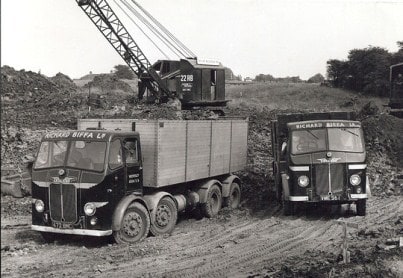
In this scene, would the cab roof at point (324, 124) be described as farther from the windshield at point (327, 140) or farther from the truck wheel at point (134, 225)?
the truck wheel at point (134, 225)

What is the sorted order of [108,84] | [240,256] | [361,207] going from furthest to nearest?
[108,84] → [361,207] → [240,256]

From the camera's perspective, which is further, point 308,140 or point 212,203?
point 212,203

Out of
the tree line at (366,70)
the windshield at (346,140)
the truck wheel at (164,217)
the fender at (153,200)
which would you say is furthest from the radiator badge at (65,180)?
the tree line at (366,70)

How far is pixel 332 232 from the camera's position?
10.8 meters

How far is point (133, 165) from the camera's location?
33.1 feet

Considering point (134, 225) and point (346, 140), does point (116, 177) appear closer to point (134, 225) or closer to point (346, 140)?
point (134, 225)

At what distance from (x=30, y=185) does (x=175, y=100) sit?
51.2 ft

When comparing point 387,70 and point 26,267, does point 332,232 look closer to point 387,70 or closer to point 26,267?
point 26,267

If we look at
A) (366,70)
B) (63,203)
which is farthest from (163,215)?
(366,70)

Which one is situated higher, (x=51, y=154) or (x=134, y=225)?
(x=51, y=154)

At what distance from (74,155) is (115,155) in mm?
777

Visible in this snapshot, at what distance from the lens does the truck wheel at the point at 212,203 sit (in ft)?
41.9

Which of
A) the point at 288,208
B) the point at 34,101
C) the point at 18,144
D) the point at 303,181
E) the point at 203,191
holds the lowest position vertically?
the point at 288,208

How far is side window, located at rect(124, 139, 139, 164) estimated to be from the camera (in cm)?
1005
